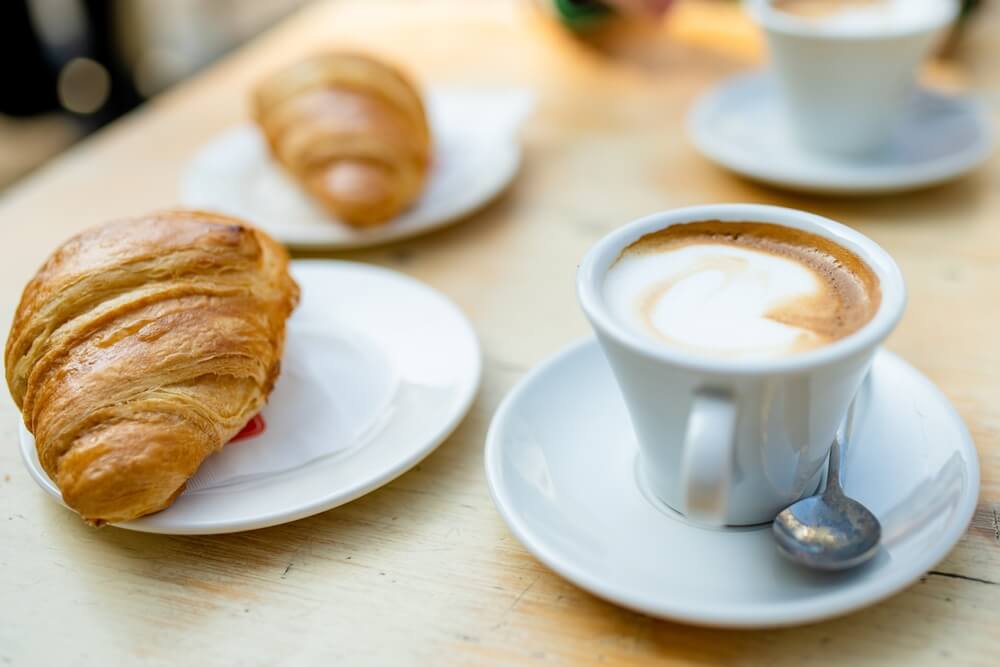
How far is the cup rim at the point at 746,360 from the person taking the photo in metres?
0.56

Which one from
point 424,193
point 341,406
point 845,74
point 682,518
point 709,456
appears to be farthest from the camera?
point 424,193

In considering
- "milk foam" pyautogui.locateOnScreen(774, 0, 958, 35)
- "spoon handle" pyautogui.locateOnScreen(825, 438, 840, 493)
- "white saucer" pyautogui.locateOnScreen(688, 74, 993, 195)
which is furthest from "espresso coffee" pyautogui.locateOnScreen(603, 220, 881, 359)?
"milk foam" pyautogui.locateOnScreen(774, 0, 958, 35)

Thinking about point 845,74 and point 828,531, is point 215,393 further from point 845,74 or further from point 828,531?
point 845,74

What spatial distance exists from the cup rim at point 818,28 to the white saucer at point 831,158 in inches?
4.5

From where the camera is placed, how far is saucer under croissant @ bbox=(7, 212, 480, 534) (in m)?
0.69

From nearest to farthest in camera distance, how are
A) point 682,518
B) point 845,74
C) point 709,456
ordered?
point 709,456 → point 682,518 → point 845,74

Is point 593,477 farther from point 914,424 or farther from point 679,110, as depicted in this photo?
point 679,110

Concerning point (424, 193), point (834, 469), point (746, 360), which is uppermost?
point (746, 360)

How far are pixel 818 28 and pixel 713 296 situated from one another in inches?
25.8

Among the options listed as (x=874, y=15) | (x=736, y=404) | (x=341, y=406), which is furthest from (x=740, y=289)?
(x=874, y=15)

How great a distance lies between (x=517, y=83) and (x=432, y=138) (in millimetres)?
315

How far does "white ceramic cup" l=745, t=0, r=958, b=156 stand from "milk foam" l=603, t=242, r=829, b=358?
0.53 meters

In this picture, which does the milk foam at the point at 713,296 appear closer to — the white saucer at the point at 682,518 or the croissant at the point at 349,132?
the white saucer at the point at 682,518

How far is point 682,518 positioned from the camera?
0.66 m
